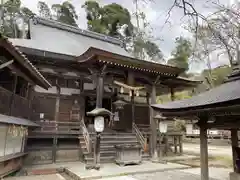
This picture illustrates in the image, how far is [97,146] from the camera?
845 centimetres

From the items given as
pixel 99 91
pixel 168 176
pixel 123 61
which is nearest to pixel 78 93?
pixel 99 91

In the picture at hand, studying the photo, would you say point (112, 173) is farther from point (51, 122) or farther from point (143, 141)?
point (51, 122)

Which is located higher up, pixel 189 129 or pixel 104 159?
pixel 189 129

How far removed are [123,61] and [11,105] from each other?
5.00 m

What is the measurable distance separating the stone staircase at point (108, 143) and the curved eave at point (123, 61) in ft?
12.4

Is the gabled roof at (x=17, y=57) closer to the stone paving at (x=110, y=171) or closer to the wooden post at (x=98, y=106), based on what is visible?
the wooden post at (x=98, y=106)

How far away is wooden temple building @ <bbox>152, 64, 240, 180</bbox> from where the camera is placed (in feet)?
13.6

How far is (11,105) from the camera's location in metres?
6.89

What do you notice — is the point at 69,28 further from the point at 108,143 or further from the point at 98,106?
the point at 108,143

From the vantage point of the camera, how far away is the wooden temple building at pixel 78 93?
31.4 feet

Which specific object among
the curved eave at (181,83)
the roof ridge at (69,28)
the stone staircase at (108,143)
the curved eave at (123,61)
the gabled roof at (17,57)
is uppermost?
the roof ridge at (69,28)

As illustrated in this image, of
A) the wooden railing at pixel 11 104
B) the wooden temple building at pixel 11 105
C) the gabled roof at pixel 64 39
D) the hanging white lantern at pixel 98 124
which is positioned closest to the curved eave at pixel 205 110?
the hanging white lantern at pixel 98 124

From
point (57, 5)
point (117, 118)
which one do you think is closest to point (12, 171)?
point (117, 118)

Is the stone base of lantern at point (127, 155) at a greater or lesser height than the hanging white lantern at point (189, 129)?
lesser
